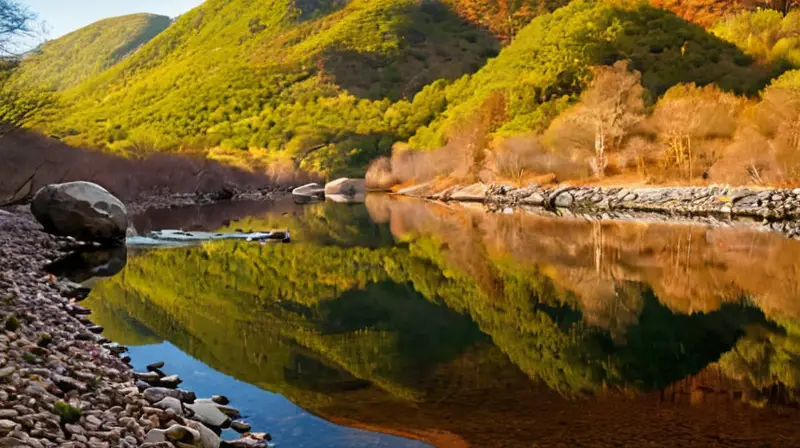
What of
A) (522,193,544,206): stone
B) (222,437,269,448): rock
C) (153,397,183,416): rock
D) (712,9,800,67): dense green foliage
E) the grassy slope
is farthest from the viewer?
the grassy slope

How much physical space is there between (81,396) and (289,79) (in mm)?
113855

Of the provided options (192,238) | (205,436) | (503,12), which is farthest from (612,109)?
(503,12)

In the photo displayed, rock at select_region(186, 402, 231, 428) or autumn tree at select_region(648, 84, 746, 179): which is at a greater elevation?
autumn tree at select_region(648, 84, 746, 179)

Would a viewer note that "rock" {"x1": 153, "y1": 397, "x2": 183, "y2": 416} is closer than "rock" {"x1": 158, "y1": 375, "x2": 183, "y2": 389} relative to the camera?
Yes

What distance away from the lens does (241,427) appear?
6.95 meters

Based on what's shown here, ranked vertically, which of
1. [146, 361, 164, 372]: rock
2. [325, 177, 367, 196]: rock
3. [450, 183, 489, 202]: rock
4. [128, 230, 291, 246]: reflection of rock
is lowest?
[325, 177, 367, 196]: rock

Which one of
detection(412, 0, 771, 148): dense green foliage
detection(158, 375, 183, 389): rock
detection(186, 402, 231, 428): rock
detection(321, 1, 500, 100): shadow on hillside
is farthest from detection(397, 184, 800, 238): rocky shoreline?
detection(321, 1, 500, 100): shadow on hillside

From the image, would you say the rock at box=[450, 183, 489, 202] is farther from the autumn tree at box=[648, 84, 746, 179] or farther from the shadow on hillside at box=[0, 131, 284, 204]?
the shadow on hillside at box=[0, 131, 284, 204]

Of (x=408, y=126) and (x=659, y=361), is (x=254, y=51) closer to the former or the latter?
(x=408, y=126)

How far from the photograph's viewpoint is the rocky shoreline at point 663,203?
95.8 feet

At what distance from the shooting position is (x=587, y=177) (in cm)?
4725

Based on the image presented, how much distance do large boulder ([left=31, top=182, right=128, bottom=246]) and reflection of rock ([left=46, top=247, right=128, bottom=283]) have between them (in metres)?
1.04

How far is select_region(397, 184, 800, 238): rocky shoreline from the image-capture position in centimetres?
2919

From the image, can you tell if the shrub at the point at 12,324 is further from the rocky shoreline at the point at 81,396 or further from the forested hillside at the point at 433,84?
the forested hillside at the point at 433,84
